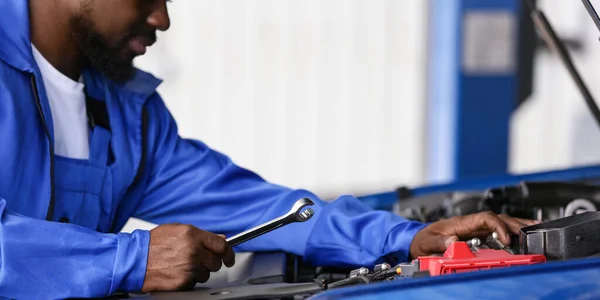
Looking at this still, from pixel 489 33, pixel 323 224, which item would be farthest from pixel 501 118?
pixel 323 224

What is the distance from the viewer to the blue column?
4621 millimetres

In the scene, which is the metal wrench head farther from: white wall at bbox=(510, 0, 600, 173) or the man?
white wall at bbox=(510, 0, 600, 173)

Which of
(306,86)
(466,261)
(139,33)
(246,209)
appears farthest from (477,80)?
(466,261)

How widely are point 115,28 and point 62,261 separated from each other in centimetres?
58

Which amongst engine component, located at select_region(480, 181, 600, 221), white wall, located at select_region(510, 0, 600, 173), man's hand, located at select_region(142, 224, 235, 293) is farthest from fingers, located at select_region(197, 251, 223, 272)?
white wall, located at select_region(510, 0, 600, 173)

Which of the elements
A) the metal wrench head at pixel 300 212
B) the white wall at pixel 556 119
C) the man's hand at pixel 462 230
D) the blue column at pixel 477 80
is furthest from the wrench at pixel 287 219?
the white wall at pixel 556 119

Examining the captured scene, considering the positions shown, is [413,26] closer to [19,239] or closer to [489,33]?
[489,33]

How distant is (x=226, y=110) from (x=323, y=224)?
496 cm

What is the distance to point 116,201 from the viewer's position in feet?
6.33

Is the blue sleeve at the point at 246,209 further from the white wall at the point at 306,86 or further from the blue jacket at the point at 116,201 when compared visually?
the white wall at the point at 306,86

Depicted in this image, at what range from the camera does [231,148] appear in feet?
22.4

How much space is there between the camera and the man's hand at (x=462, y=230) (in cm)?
167

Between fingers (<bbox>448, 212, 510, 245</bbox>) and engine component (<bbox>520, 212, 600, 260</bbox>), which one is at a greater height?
engine component (<bbox>520, 212, 600, 260</bbox>)

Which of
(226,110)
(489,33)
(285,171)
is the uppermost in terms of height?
(489,33)
